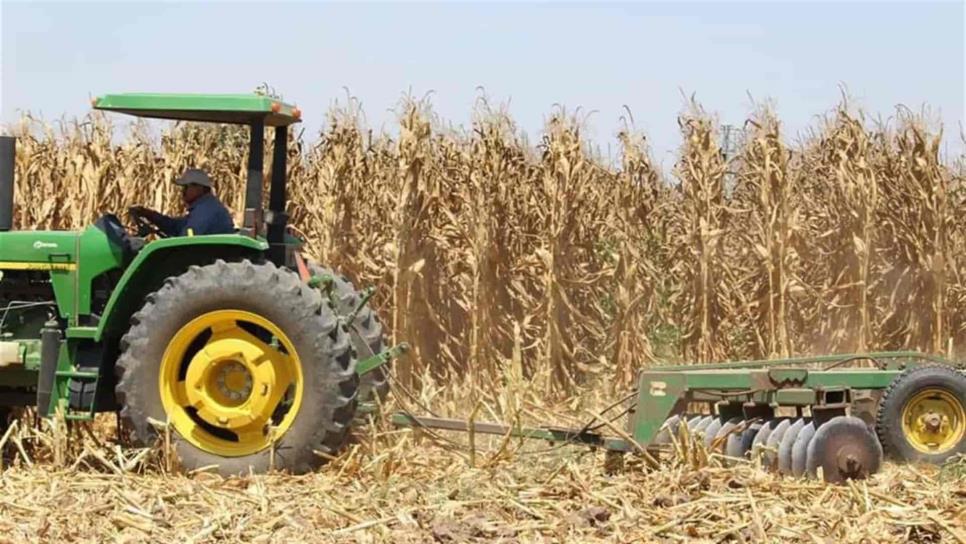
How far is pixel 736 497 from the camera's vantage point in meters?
6.10

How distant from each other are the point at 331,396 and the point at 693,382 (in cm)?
203

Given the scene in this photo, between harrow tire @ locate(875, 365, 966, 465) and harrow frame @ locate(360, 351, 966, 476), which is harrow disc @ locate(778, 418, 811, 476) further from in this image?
harrow tire @ locate(875, 365, 966, 465)

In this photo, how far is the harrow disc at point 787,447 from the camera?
6.96 meters

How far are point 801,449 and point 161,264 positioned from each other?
12.2 ft

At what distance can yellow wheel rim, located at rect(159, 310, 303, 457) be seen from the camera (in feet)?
23.8

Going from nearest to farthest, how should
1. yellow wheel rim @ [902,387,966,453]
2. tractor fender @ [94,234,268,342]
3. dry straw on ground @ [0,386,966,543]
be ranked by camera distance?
dry straw on ground @ [0,386,966,543] < tractor fender @ [94,234,268,342] < yellow wheel rim @ [902,387,966,453]

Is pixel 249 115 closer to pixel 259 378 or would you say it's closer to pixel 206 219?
pixel 206 219

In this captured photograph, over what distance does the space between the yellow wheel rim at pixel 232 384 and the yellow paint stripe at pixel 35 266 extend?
39.6 inches

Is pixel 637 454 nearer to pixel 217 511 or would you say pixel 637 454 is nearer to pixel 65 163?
pixel 217 511

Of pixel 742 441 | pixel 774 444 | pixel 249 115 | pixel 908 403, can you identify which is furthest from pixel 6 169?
pixel 908 403

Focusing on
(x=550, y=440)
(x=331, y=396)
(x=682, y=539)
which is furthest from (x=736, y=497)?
(x=331, y=396)

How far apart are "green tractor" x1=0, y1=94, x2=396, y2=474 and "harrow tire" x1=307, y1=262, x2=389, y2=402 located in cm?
46

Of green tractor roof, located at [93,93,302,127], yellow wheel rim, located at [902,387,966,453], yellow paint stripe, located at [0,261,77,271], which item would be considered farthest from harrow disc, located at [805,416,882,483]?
yellow paint stripe, located at [0,261,77,271]

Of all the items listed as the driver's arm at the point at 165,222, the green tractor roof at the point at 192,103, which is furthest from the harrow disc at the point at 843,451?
the driver's arm at the point at 165,222
